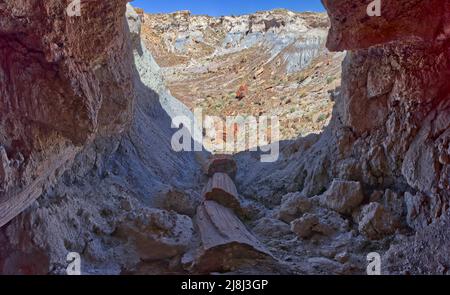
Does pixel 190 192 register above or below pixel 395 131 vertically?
below

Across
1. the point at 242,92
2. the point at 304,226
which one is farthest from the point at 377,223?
the point at 242,92

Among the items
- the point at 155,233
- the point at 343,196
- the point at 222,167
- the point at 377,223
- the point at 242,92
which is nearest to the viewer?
the point at 377,223

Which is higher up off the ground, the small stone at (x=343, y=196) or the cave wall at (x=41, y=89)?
the cave wall at (x=41, y=89)

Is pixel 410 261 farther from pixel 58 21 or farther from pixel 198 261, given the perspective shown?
pixel 58 21

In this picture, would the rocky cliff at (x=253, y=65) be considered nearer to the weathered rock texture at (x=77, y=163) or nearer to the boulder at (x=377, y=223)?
the boulder at (x=377, y=223)

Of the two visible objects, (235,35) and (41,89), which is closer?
(41,89)

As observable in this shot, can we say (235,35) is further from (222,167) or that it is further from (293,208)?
(293,208)

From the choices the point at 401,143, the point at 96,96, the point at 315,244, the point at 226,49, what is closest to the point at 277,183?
the point at 315,244

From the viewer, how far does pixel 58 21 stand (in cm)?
429

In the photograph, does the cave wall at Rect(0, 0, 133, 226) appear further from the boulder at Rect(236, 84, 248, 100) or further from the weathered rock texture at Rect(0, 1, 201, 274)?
the boulder at Rect(236, 84, 248, 100)

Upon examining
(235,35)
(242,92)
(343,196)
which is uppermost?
(235,35)

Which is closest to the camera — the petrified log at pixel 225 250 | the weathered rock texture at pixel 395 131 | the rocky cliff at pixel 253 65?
the weathered rock texture at pixel 395 131

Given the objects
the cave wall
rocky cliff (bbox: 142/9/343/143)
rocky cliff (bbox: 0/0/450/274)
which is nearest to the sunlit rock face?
rocky cliff (bbox: 142/9/343/143)

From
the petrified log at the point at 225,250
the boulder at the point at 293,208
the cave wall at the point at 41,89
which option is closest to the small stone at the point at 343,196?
the boulder at the point at 293,208
